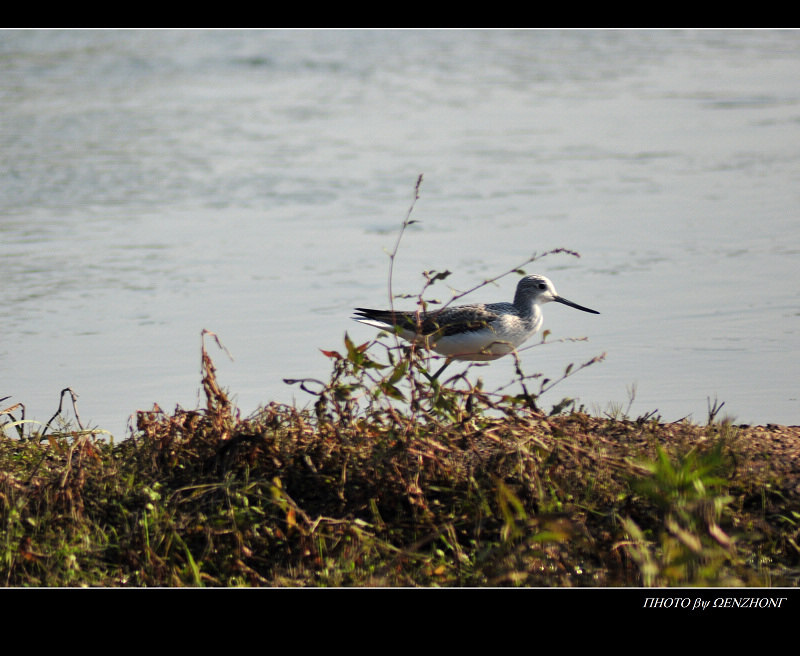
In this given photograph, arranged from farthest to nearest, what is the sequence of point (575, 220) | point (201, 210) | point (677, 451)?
point (201, 210) < point (575, 220) < point (677, 451)

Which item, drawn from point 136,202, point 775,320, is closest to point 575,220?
point 775,320

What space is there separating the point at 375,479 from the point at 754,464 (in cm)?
180

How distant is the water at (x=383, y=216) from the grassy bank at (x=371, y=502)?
1953 millimetres

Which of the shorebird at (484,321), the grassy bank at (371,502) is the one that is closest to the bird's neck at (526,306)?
the shorebird at (484,321)

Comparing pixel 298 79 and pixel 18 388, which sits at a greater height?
pixel 298 79

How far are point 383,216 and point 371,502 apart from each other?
7.85m

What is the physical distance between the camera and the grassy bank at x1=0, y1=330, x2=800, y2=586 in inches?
171

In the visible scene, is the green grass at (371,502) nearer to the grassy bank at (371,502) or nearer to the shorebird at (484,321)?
the grassy bank at (371,502)

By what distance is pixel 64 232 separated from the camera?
38.7 ft

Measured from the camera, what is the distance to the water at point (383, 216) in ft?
25.9

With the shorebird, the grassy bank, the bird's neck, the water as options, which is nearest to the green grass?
the grassy bank

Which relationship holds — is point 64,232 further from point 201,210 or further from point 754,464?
point 754,464

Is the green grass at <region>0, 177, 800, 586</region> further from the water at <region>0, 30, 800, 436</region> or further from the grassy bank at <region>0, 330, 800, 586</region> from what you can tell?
Answer: the water at <region>0, 30, 800, 436</region>

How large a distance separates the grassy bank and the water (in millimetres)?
1953
